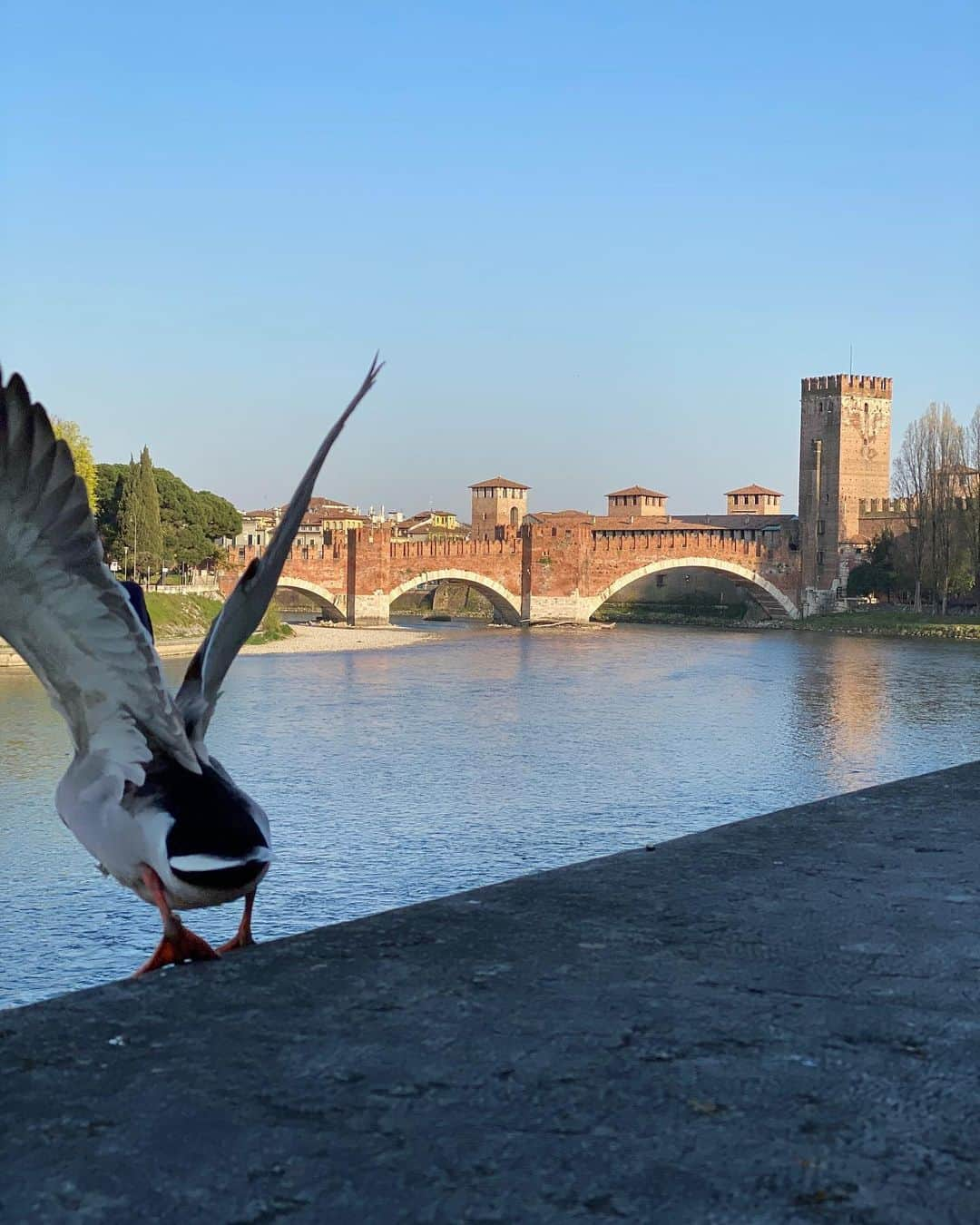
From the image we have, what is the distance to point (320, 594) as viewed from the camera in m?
30.4

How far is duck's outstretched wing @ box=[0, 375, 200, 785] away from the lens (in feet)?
5.58

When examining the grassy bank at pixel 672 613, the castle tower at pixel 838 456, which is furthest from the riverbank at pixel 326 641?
the castle tower at pixel 838 456

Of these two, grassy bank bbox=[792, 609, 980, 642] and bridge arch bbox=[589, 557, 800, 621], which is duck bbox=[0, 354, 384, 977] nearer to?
grassy bank bbox=[792, 609, 980, 642]

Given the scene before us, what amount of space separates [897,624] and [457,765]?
20076 mm

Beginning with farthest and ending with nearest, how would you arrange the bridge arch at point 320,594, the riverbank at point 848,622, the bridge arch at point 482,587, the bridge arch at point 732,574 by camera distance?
the bridge arch at point 732,574
the bridge arch at point 482,587
the bridge arch at point 320,594
the riverbank at point 848,622

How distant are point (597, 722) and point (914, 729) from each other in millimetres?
2853

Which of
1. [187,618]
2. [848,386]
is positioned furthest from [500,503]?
[187,618]

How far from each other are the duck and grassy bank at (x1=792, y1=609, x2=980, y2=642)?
2603 cm

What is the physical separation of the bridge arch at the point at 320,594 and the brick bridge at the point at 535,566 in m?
0.03

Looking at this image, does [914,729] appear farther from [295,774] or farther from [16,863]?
[16,863]

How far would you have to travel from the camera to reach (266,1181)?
1.03 meters

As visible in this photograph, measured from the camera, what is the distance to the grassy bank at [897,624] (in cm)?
2706

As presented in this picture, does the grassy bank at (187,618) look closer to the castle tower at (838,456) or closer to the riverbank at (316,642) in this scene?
the riverbank at (316,642)

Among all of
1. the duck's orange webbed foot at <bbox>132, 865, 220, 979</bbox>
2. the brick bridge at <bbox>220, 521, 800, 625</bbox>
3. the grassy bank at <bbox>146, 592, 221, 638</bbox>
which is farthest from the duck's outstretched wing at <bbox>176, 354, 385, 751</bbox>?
the brick bridge at <bbox>220, 521, 800, 625</bbox>
